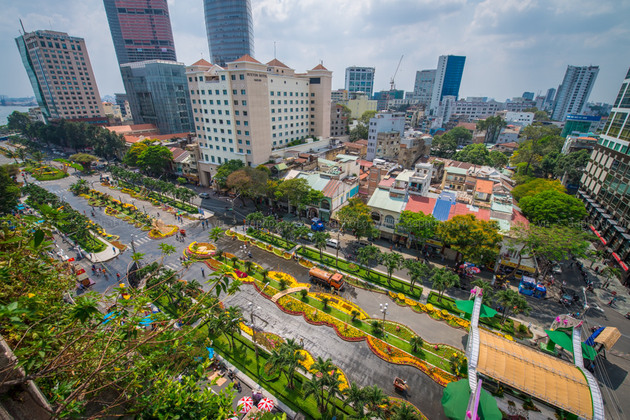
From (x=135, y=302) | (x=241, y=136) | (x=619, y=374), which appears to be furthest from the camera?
(x=241, y=136)

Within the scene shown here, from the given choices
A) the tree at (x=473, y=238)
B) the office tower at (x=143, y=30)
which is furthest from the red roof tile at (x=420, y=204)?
the office tower at (x=143, y=30)

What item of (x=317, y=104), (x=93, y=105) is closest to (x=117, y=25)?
(x=93, y=105)

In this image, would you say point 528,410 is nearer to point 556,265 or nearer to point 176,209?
point 556,265

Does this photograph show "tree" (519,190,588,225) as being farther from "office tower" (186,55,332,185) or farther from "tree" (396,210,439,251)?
"office tower" (186,55,332,185)

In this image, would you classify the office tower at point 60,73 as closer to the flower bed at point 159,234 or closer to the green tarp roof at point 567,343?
the flower bed at point 159,234

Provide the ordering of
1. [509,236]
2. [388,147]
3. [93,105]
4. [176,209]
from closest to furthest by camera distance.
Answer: [509,236] < [176,209] < [388,147] < [93,105]

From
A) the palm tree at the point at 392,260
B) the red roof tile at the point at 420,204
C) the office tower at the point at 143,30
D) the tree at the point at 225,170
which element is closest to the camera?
the palm tree at the point at 392,260

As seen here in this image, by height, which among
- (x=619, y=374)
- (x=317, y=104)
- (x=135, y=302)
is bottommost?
(x=619, y=374)
